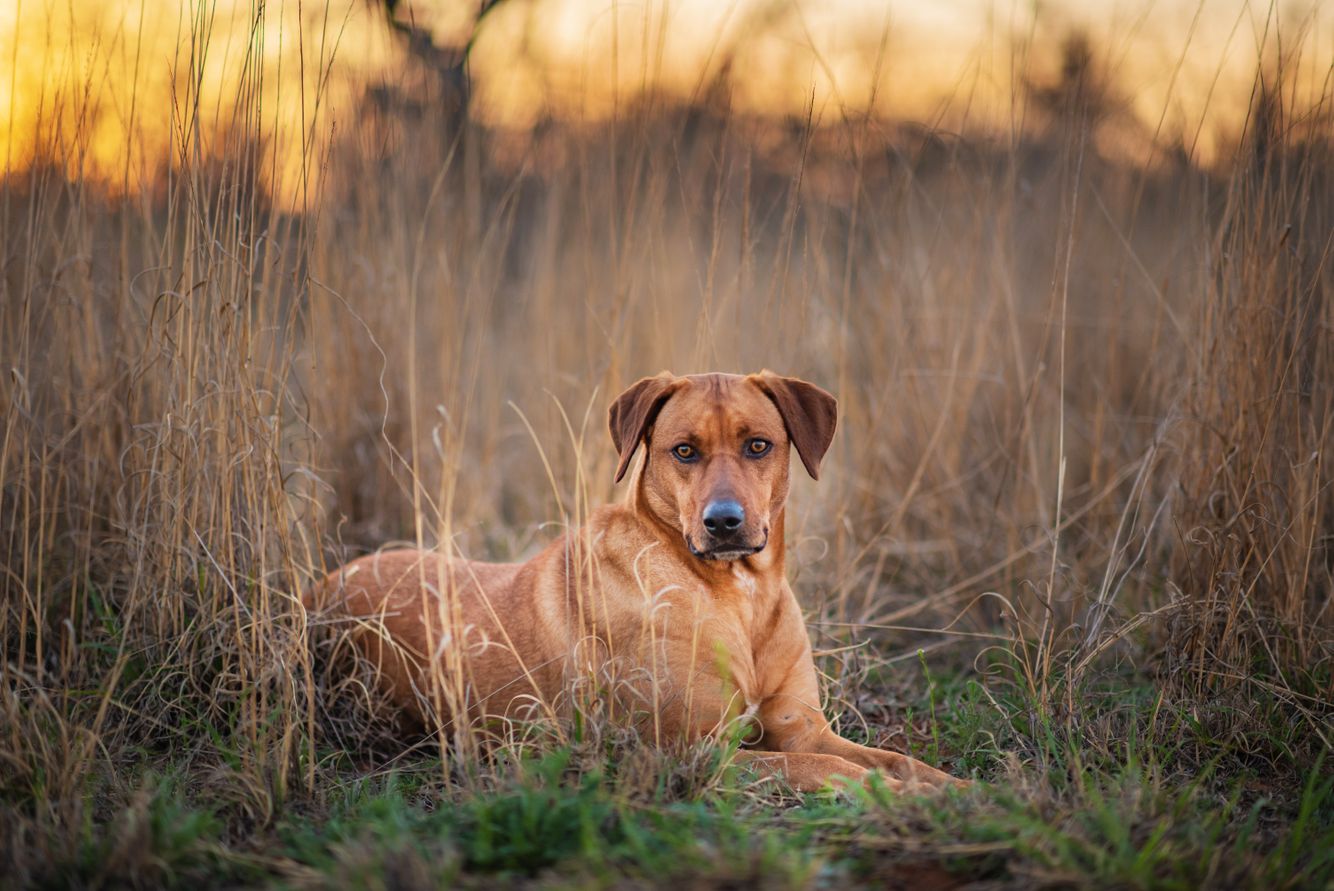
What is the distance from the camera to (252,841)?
2707mm

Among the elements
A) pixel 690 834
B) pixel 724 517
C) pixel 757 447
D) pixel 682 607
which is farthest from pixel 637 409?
pixel 690 834

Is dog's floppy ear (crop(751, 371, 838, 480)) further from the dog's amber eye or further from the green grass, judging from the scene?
the green grass

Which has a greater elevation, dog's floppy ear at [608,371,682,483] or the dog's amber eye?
dog's floppy ear at [608,371,682,483]

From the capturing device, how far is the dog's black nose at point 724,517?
3.45 meters

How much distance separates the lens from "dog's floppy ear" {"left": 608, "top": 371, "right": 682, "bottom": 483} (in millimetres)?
3756

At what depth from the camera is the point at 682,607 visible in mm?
3664

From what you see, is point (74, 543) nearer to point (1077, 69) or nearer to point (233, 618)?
point (233, 618)

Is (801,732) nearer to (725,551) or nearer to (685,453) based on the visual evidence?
(725,551)

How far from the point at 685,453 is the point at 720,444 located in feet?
0.44

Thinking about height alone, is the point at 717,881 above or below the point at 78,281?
below

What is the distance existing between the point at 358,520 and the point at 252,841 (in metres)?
3.46

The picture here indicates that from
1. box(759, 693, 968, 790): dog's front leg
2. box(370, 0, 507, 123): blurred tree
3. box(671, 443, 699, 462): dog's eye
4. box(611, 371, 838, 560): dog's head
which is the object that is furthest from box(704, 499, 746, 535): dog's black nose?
box(370, 0, 507, 123): blurred tree

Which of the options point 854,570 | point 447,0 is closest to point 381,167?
point 447,0

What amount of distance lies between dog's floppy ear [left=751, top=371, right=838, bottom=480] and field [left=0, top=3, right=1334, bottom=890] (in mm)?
885
